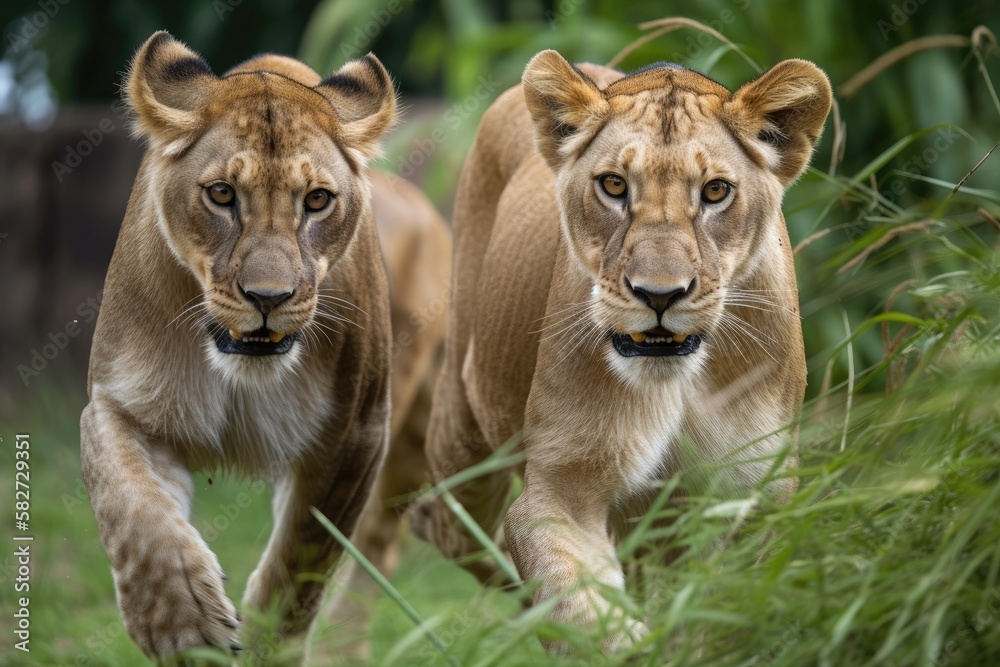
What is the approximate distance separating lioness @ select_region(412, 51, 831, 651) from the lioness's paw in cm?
70

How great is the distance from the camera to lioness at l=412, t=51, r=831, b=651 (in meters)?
3.21

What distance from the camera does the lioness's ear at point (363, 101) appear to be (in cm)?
385

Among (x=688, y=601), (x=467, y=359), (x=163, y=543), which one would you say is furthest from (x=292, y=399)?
(x=688, y=601)

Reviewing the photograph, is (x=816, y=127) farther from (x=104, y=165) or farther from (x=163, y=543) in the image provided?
(x=104, y=165)

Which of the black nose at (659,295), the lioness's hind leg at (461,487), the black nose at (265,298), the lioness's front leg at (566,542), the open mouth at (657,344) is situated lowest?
the lioness's hind leg at (461,487)

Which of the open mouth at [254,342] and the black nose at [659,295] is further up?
the black nose at [659,295]
